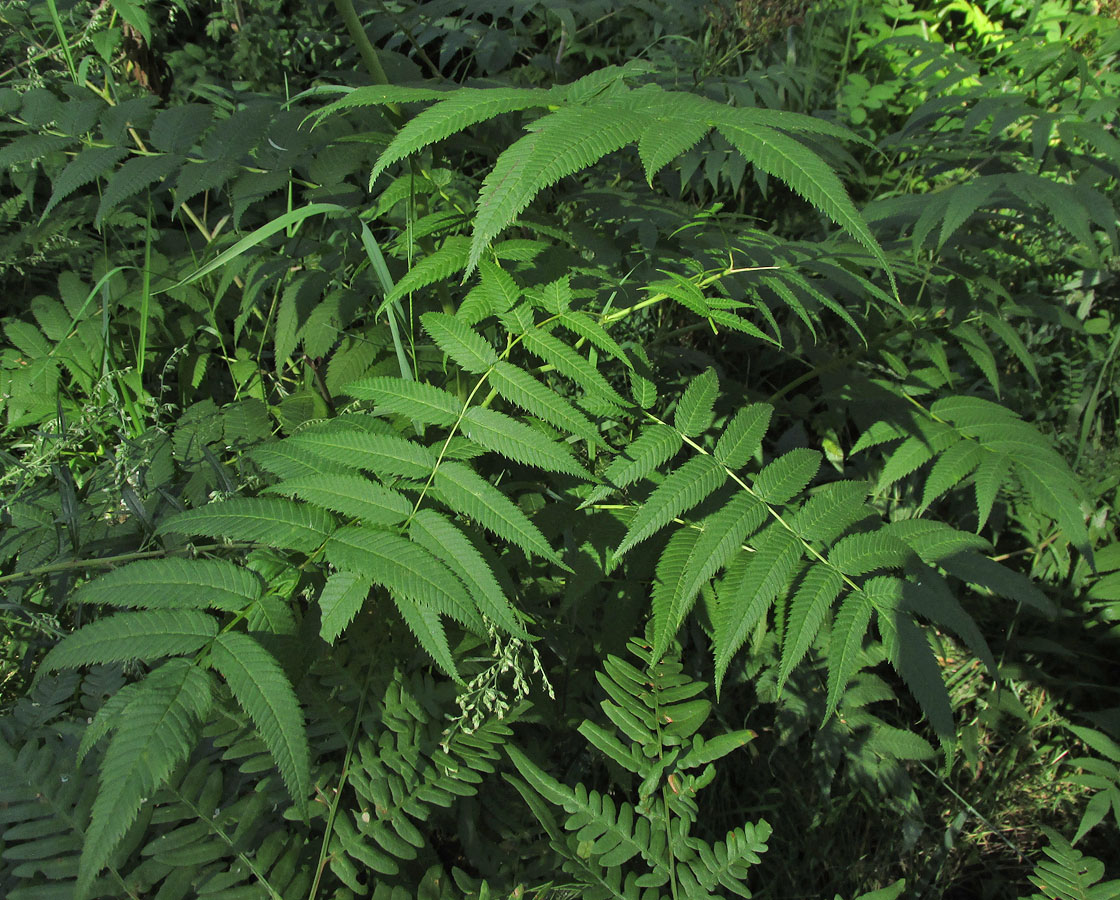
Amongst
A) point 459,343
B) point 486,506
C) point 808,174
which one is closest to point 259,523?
point 486,506

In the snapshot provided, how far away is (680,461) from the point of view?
76.2 inches

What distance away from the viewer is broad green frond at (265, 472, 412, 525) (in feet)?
4.05

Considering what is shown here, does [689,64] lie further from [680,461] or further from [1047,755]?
[1047,755]

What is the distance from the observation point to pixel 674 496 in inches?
56.9

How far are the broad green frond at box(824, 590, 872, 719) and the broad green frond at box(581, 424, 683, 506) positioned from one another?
1.44 feet

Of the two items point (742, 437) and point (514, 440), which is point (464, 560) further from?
point (742, 437)

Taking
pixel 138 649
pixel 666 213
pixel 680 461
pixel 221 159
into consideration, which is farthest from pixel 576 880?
pixel 221 159

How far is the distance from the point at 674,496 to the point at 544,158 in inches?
26.6

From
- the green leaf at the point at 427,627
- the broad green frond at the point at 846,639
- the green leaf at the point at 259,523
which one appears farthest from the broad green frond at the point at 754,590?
the green leaf at the point at 259,523

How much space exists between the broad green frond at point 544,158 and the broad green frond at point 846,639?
0.90 meters

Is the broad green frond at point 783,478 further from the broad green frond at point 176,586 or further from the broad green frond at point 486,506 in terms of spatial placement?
the broad green frond at point 176,586

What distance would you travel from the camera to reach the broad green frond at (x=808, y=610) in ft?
4.41

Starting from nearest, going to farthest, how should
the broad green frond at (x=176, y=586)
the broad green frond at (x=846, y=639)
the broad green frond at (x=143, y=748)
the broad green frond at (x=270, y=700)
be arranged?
1. the broad green frond at (x=143, y=748)
2. the broad green frond at (x=270, y=700)
3. the broad green frond at (x=176, y=586)
4. the broad green frond at (x=846, y=639)

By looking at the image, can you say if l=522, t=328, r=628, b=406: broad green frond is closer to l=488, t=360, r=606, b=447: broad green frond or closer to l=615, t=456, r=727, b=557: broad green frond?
l=488, t=360, r=606, b=447: broad green frond
